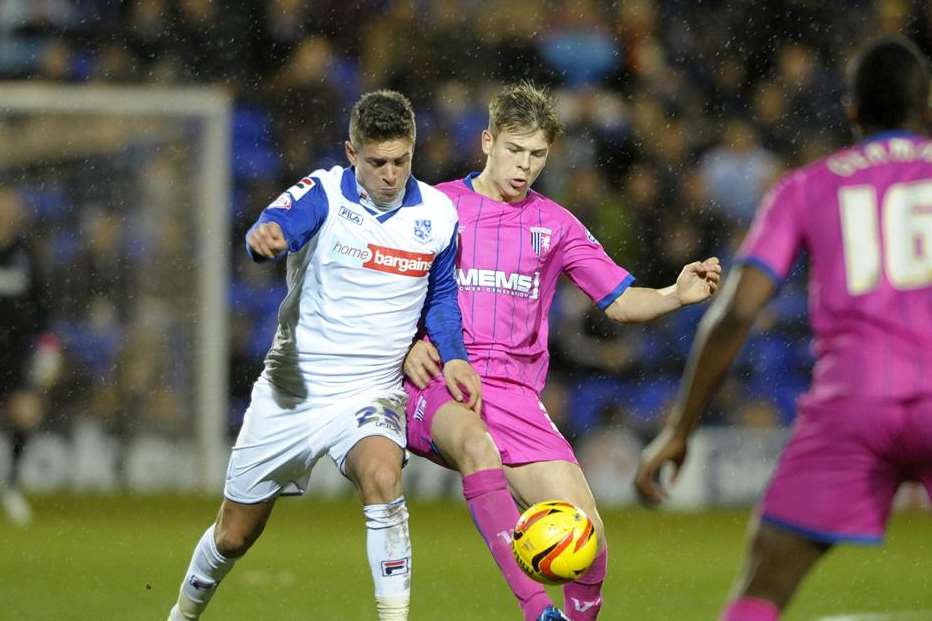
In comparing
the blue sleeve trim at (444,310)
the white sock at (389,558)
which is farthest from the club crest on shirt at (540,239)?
the white sock at (389,558)

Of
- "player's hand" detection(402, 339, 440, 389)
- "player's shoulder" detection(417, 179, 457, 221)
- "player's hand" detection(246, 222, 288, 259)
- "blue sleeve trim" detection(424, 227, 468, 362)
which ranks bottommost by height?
"player's hand" detection(402, 339, 440, 389)

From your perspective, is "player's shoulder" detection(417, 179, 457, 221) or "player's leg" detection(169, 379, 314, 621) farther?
"player's shoulder" detection(417, 179, 457, 221)

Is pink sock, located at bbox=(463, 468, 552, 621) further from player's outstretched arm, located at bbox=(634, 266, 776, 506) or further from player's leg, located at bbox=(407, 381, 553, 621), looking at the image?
player's outstretched arm, located at bbox=(634, 266, 776, 506)

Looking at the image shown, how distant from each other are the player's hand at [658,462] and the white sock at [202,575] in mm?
2408

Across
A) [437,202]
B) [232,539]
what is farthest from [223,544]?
[437,202]

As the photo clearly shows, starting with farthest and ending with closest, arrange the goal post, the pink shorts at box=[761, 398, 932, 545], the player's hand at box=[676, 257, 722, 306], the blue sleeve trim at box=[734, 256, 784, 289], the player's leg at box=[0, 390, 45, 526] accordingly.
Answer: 1. the goal post
2. the player's leg at box=[0, 390, 45, 526]
3. the player's hand at box=[676, 257, 722, 306]
4. the blue sleeve trim at box=[734, 256, 784, 289]
5. the pink shorts at box=[761, 398, 932, 545]

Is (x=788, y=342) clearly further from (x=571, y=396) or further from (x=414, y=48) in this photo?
(x=414, y=48)

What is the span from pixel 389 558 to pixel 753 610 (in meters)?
1.99

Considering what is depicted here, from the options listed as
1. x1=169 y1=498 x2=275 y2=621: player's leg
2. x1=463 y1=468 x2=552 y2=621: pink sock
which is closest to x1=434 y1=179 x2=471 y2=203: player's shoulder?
x1=463 y1=468 x2=552 y2=621: pink sock

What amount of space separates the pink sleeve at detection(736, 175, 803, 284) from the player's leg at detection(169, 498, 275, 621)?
8.55 ft

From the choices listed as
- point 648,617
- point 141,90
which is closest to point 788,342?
point 141,90

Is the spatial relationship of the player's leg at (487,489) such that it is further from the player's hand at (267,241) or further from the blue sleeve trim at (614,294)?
the player's hand at (267,241)

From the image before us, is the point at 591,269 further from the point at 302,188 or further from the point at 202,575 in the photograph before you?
the point at 202,575

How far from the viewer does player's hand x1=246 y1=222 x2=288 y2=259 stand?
213 inches
